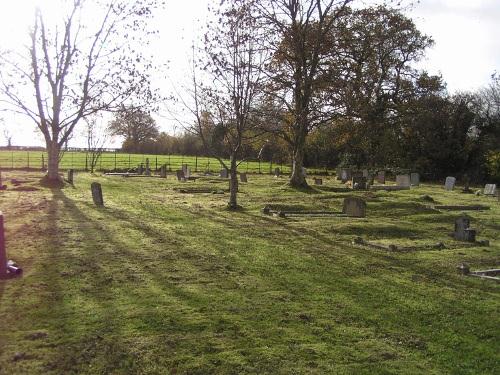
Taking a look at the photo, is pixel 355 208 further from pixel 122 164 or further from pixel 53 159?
pixel 122 164

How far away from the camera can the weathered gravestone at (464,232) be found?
12.7 m

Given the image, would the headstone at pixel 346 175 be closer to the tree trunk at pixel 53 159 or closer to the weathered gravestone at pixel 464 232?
the tree trunk at pixel 53 159

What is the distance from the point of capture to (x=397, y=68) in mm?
46000

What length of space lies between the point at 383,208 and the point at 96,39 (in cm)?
1711

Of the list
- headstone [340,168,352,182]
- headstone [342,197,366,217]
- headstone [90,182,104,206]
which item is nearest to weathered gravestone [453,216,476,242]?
headstone [342,197,366,217]

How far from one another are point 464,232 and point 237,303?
27.0ft

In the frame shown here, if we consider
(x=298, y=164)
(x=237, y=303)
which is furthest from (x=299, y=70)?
(x=237, y=303)

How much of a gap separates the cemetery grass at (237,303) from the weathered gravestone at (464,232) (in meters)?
0.34

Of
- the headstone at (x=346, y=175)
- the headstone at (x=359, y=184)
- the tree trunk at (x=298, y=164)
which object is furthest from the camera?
the headstone at (x=346, y=175)

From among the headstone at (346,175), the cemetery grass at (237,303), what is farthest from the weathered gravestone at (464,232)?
the headstone at (346,175)

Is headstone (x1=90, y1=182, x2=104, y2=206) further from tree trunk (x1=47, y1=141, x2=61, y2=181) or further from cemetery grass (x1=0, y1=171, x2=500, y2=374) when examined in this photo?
tree trunk (x1=47, y1=141, x2=61, y2=181)

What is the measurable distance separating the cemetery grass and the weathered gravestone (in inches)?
13.4

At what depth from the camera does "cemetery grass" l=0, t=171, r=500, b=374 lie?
194 inches

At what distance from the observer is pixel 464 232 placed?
12.8 metres
